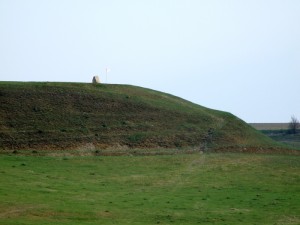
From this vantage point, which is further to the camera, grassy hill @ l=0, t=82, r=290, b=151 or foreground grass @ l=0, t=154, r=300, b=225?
grassy hill @ l=0, t=82, r=290, b=151

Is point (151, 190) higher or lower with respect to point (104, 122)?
lower

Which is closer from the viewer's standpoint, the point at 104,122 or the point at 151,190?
the point at 151,190

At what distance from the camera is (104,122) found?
59719mm

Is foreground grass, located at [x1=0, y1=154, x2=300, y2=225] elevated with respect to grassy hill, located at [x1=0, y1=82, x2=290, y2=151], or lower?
lower

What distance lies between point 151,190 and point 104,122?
18872mm

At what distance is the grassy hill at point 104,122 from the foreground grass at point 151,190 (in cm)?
383

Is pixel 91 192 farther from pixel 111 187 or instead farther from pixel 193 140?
pixel 193 140

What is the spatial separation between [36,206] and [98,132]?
24564 mm

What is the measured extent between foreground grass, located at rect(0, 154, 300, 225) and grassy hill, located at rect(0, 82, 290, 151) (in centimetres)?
383

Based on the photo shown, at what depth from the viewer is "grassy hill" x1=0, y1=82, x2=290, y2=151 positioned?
55.9 metres

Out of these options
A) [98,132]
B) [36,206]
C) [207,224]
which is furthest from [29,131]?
[207,224]

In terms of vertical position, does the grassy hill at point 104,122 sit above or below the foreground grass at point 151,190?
above

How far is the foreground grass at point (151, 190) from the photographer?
32.8 m

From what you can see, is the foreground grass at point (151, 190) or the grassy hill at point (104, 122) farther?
the grassy hill at point (104, 122)
